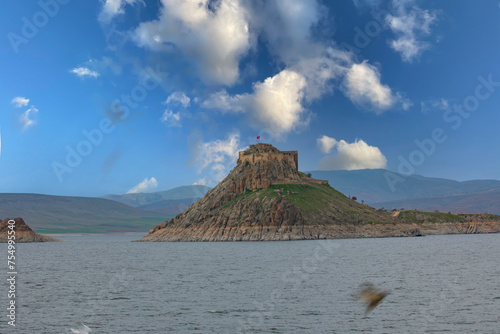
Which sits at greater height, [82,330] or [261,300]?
[261,300]

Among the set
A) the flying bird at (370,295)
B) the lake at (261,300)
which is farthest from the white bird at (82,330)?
the flying bird at (370,295)

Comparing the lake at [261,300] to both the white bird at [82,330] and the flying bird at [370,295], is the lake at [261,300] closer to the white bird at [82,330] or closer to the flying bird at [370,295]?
the white bird at [82,330]

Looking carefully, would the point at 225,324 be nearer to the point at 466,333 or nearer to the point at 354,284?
the point at 466,333

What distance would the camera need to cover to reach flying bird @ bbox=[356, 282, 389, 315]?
59600 millimetres

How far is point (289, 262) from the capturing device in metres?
114

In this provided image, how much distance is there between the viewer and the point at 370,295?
66312 mm

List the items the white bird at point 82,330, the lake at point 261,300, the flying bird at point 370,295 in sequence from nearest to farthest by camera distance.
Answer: the white bird at point 82,330, the lake at point 261,300, the flying bird at point 370,295

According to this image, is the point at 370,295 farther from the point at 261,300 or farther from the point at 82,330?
the point at 82,330

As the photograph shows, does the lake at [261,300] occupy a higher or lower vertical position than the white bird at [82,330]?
→ higher

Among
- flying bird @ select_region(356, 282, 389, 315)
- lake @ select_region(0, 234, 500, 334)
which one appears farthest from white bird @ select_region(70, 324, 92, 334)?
flying bird @ select_region(356, 282, 389, 315)

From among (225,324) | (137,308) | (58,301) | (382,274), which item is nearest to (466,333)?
(225,324)

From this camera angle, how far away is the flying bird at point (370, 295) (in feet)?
196

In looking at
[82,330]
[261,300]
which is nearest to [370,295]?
[261,300]

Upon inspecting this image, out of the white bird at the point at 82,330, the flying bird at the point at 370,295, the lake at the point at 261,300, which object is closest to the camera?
the white bird at the point at 82,330
